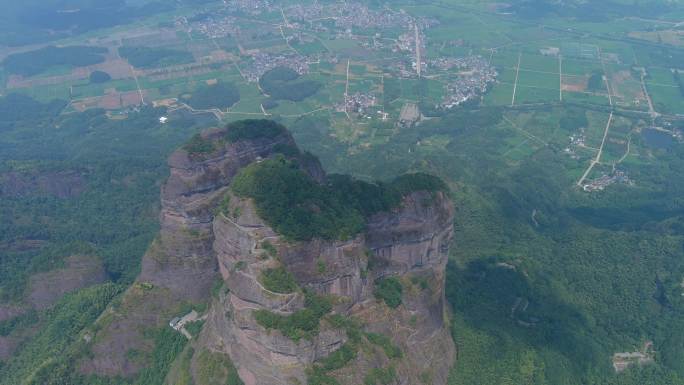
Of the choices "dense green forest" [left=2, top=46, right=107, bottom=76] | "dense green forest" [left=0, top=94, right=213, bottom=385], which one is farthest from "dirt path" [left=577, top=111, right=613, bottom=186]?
"dense green forest" [left=2, top=46, right=107, bottom=76]

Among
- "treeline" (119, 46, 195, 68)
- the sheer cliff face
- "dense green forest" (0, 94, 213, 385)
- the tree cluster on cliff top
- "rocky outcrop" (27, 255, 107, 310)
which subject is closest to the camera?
the sheer cliff face

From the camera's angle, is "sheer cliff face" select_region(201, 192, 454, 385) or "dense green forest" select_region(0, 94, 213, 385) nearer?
"sheer cliff face" select_region(201, 192, 454, 385)

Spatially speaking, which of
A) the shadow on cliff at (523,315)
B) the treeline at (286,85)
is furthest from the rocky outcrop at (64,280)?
the treeline at (286,85)

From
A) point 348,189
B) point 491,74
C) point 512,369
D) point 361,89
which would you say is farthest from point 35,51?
point 512,369

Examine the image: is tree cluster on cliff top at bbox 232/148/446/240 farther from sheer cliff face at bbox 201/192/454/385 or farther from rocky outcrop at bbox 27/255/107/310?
rocky outcrop at bbox 27/255/107/310

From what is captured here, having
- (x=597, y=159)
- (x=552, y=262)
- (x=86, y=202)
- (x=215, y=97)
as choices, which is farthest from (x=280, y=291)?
(x=215, y=97)

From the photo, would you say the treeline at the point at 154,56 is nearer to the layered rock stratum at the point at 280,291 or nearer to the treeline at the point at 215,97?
the treeline at the point at 215,97

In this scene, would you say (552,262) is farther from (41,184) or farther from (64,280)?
(41,184)
